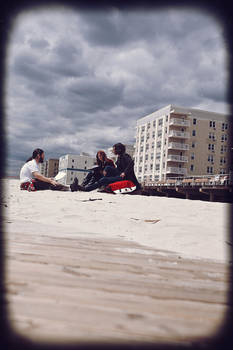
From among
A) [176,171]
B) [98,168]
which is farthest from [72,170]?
[176,171]

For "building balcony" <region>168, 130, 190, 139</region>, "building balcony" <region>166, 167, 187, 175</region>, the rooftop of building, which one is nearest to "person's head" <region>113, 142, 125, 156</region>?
"building balcony" <region>166, 167, 187, 175</region>

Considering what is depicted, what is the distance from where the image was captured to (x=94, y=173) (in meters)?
10.9

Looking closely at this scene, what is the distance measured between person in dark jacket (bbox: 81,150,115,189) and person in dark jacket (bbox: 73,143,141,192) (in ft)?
1.05

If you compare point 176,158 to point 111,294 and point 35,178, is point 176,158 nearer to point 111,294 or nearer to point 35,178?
point 35,178

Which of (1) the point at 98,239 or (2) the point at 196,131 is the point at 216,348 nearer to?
(1) the point at 98,239

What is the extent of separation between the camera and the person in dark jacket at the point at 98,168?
1038 cm

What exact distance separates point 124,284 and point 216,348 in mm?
697

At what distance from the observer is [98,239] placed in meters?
3.17

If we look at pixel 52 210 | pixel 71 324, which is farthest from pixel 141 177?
pixel 71 324

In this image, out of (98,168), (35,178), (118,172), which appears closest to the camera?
(35,178)

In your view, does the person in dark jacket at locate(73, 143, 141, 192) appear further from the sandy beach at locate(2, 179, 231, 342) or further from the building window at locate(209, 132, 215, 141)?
the building window at locate(209, 132, 215, 141)

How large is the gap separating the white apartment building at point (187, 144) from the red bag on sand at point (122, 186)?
47.7 m

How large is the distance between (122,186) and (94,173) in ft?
4.83

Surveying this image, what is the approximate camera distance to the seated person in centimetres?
974
